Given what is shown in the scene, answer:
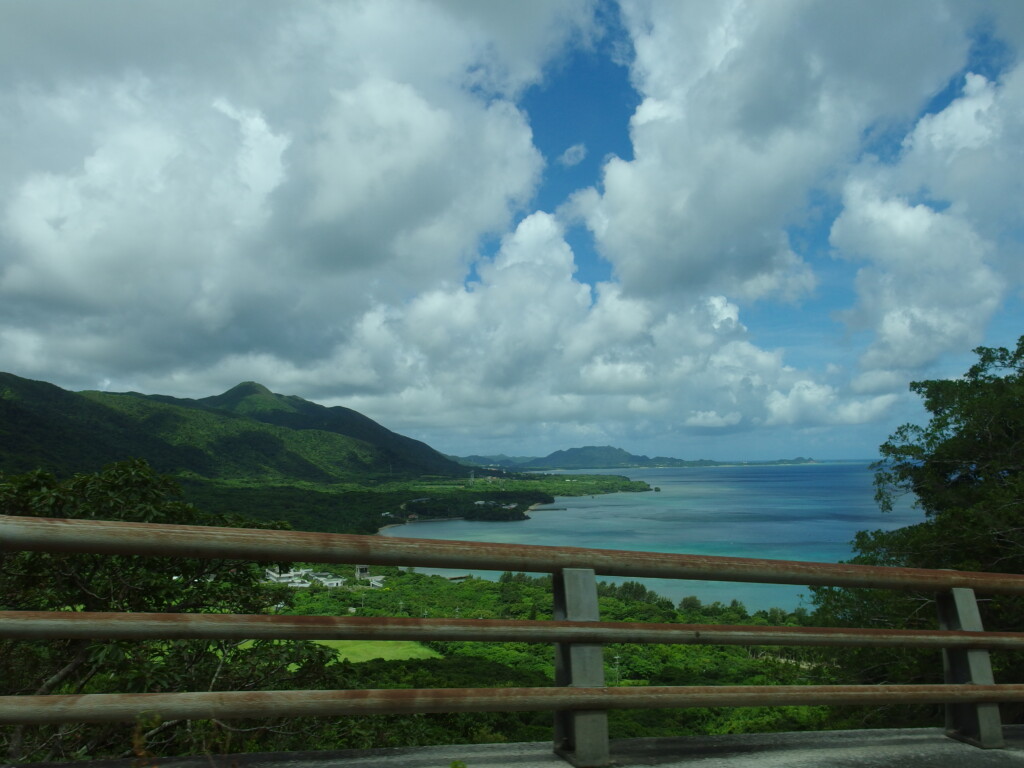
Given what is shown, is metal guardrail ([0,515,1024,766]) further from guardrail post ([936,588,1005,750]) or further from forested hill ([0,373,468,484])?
forested hill ([0,373,468,484])

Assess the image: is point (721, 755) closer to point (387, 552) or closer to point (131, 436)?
point (387, 552)

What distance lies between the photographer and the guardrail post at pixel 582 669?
2914 millimetres

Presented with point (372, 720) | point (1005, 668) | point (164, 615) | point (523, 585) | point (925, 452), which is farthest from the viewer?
point (523, 585)

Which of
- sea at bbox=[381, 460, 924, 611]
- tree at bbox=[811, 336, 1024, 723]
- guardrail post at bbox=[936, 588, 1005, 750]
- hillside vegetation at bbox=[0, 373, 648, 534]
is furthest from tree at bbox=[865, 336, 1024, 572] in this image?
hillside vegetation at bbox=[0, 373, 648, 534]

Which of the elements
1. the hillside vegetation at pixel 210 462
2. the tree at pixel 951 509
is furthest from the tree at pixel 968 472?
the hillside vegetation at pixel 210 462

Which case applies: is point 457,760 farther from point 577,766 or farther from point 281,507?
point 281,507

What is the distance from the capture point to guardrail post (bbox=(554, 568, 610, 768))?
2.91m

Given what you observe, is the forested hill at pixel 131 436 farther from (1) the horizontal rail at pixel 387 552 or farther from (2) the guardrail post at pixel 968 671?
(2) the guardrail post at pixel 968 671

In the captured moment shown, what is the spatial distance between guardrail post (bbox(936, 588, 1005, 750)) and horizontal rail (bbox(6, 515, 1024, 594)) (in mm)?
233

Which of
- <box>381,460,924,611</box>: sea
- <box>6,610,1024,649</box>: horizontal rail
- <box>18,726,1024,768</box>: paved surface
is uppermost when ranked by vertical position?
<box>6,610,1024,649</box>: horizontal rail

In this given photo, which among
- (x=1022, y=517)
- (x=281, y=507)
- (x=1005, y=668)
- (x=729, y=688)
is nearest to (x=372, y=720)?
(x=729, y=688)

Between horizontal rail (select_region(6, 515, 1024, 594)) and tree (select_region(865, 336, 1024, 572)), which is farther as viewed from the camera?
tree (select_region(865, 336, 1024, 572))

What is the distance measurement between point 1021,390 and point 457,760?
18.0 m

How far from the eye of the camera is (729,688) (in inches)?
120
